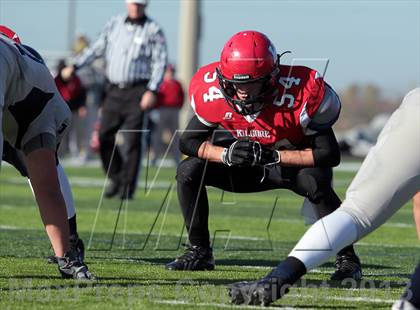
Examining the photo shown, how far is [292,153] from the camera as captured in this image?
5.21 metres

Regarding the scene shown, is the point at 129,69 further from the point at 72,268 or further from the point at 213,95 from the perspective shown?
the point at 72,268

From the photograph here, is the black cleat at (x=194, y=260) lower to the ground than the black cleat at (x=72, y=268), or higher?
lower

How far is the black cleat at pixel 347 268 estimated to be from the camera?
5.18 meters

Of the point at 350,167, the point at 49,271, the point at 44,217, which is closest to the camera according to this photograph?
the point at 44,217

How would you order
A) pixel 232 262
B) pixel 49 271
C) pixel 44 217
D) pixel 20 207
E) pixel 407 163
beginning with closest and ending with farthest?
1. pixel 407 163
2. pixel 44 217
3. pixel 49 271
4. pixel 232 262
5. pixel 20 207

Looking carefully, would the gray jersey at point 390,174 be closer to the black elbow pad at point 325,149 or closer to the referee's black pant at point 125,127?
the black elbow pad at point 325,149

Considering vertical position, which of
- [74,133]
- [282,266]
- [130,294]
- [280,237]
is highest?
[282,266]

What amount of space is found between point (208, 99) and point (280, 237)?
2.56m

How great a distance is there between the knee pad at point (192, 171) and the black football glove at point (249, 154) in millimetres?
266

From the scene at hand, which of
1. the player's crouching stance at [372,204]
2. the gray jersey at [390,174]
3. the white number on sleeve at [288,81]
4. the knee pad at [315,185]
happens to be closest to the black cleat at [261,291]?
the player's crouching stance at [372,204]

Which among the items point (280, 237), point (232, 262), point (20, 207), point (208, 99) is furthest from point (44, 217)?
point (20, 207)

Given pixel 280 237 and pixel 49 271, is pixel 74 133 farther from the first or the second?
pixel 49 271

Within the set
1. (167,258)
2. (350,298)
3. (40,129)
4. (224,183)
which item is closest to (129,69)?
(167,258)

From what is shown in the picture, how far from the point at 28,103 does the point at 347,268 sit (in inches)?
66.4
